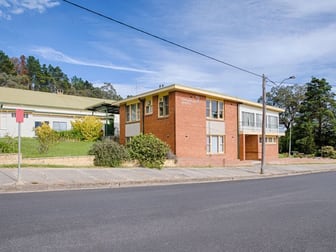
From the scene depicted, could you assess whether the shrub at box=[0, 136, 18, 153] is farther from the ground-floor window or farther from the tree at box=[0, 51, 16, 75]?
the tree at box=[0, 51, 16, 75]

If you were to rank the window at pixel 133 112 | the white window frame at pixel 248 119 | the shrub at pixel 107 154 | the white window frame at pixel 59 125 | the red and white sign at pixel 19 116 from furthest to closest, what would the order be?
the white window frame at pixel 59 125 < the white window frame at pixel 248 119 < the window at pixel 133 112 < the shrub at pixel 107 154 < the red and white sign at pixel 19 116

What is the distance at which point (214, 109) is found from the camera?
92.1 feet

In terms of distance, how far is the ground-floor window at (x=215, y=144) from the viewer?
89.0 ft

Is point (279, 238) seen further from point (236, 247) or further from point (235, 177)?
point (235, 177)

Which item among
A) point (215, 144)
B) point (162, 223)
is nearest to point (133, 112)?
point (215, 144)

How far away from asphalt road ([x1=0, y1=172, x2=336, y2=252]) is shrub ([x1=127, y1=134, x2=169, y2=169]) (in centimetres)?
934

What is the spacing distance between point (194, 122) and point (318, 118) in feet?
108

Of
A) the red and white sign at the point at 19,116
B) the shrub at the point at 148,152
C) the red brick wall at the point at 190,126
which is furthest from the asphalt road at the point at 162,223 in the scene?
the red brick wall at the point at 190,126

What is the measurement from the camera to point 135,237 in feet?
17.8

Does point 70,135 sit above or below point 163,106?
below

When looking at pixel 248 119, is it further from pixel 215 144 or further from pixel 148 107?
pixel 148 107

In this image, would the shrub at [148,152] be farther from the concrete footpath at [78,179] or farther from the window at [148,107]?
the window at [148,107]

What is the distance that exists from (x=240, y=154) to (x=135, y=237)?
26.5 metres

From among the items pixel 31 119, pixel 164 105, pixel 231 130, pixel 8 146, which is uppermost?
pixel 164 105
